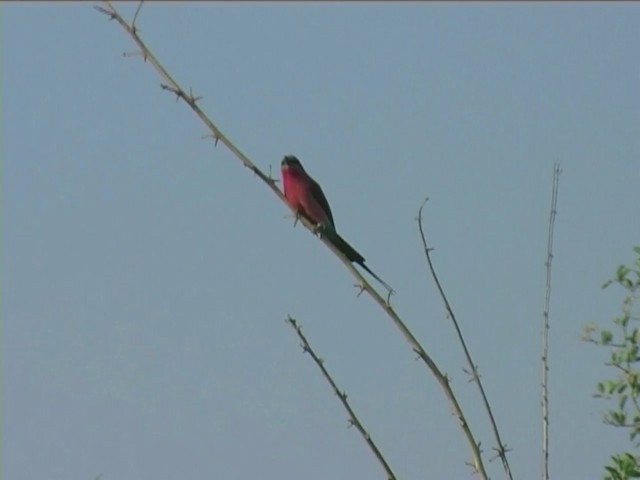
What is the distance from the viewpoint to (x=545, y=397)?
328 cm

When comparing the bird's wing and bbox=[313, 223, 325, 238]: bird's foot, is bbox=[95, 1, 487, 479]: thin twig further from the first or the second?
the bird's wing

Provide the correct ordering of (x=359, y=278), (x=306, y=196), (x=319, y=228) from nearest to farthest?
1. (x=359, y=278)
2. (x=319, y=228)
3. (x=306, y=196)

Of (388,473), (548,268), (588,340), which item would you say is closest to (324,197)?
(588,340)

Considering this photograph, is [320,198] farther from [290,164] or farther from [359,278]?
[359,278]

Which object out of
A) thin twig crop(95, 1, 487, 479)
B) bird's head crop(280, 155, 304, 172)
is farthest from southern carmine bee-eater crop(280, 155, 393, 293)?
thin twig crop(95, 1, 487, 479)

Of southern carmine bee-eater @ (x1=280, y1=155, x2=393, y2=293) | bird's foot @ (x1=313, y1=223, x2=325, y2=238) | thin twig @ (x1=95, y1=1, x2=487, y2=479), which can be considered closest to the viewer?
thin twig @ (x1=95, y1=1, x2=487, y2=479)

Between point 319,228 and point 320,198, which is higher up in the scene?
point 320,198

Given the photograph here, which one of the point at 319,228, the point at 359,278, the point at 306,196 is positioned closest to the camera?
the point at 359,278

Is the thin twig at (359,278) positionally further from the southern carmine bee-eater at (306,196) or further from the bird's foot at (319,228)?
the southern carmine bee-eater at (306,196)

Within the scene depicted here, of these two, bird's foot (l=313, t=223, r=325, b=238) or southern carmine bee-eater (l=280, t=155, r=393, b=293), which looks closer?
bird's foot (l=313, t=223, r=325, b=238)

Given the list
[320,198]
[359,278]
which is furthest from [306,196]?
[359,278]

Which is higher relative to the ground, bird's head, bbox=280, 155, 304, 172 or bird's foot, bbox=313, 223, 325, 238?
bird's head, bbox=280, 155, 304, 172

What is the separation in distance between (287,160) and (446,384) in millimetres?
5091

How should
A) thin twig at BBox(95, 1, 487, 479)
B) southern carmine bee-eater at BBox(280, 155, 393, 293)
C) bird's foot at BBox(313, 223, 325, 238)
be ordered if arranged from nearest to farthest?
thin twig at BBox(95, 1, 487, 479) → bird's foot at BBox(313, 223, 325, 238) → southern carmine bee-eater at BBox(280, 155, 393, 293)
